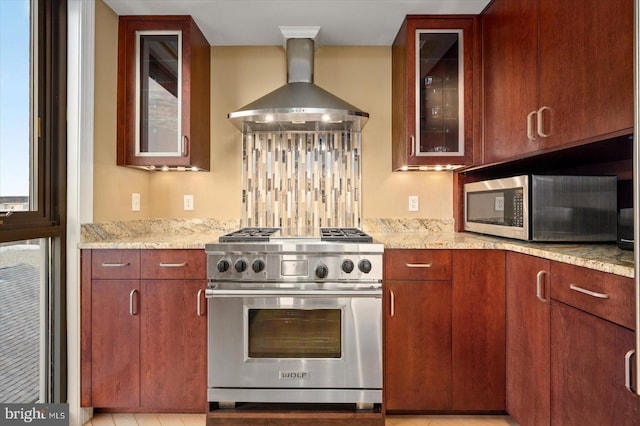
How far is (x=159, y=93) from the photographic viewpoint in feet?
7.59

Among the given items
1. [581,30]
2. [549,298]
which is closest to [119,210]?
[549,298]

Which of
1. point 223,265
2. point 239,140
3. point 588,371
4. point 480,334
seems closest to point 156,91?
point 239,140

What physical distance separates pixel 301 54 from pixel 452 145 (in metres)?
1.12

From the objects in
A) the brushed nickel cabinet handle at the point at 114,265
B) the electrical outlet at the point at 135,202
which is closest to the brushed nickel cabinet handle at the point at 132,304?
the brushed nickel cabinet handle at the point at 114,265

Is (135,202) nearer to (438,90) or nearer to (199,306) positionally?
(199,306)

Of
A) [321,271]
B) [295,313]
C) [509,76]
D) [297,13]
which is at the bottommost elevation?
[295,313]

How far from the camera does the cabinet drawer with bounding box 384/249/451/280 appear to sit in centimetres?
194

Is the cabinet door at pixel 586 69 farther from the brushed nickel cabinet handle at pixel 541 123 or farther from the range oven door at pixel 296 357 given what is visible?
the range oven door at pixel 296 357

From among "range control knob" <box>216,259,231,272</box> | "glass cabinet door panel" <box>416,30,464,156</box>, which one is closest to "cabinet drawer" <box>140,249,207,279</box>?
"range control knob" <box>216,259,231,272</box>

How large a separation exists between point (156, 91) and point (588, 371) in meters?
2.54

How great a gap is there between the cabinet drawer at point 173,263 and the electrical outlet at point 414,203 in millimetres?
1452

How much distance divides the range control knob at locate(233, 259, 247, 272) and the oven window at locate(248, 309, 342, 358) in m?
0.22

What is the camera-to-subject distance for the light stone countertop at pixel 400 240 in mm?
1398

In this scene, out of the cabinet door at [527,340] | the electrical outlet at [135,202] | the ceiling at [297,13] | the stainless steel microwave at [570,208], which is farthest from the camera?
the electrical outlet at [135,202]
